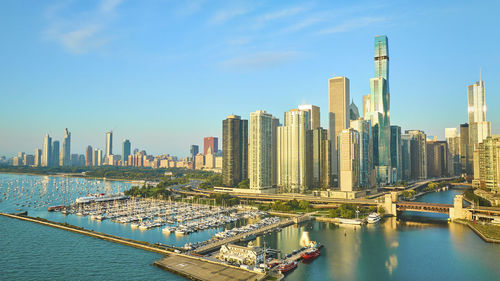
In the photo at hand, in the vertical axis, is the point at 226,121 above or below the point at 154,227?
above

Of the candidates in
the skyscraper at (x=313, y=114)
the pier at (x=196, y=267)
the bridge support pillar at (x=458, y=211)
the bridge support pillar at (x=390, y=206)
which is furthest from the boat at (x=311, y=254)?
the skyscraper at (x=313, y=114)

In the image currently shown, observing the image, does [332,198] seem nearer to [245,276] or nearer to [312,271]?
[312,271]

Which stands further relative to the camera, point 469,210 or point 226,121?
point 226,121

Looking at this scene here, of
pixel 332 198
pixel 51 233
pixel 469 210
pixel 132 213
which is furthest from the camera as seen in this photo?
pixel 332 198

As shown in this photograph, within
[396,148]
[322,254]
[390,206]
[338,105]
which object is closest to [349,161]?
[390,206]

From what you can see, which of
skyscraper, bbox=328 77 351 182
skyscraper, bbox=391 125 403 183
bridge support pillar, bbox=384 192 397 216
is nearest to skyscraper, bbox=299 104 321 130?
skyscraper, bbox=328 77 351 182

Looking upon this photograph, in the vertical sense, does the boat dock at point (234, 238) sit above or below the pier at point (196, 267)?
above

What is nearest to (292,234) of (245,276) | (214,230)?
(214,230)

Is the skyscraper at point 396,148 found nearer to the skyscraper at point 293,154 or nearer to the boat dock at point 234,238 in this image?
the skyscraper at point 293,154
